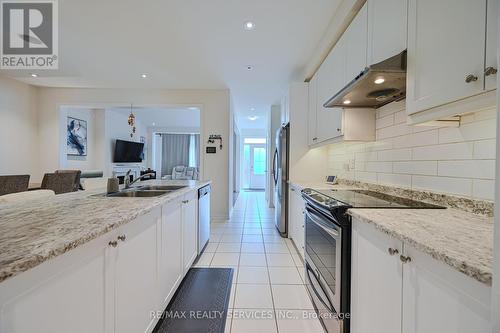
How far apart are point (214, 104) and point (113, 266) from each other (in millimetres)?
4255

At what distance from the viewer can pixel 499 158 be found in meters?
0.50

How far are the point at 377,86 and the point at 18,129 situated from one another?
6.19m

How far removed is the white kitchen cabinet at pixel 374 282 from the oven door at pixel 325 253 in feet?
0.33

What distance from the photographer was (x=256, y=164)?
33.6ft

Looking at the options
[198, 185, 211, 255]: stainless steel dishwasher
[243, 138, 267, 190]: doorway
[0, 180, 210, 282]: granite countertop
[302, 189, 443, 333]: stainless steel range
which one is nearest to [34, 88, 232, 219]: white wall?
[198, 185, 211, 255]: stainless steel dishwasher

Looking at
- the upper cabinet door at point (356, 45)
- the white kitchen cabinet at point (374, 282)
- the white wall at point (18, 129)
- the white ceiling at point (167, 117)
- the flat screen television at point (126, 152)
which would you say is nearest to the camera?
the white kitchen cabinet at point (374, 282)

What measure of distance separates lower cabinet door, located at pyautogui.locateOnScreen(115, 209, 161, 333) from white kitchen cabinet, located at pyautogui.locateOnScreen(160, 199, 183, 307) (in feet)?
0.36

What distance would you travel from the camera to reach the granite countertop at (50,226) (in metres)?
0.62

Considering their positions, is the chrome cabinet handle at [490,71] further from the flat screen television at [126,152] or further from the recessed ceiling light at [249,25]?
the flat screen television at [126,152]

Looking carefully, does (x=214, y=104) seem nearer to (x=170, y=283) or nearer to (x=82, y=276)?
(x=170, y=283)

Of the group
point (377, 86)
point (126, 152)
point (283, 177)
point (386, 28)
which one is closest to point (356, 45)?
point (386, 28)

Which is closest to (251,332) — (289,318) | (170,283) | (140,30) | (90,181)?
(289,318)

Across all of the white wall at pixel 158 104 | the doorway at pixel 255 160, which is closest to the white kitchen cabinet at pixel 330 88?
the white wall at pixel 158 104

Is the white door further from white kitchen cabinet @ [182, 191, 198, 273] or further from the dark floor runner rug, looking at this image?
the dark floor runner rug
